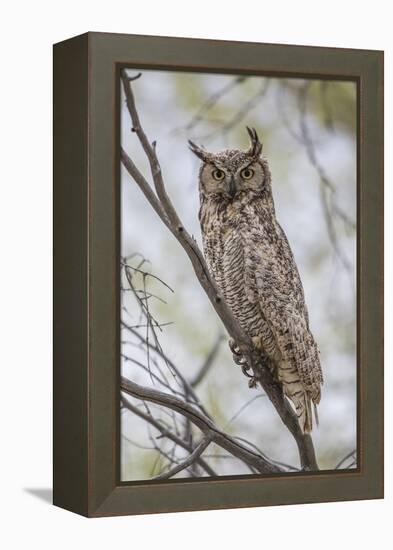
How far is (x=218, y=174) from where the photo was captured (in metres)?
5.57

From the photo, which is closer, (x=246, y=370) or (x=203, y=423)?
(x=203, y=423)

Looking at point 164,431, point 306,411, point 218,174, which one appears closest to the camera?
point 164,431

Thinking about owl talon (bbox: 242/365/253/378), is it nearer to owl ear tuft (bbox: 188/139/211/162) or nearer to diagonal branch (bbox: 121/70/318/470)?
diagonal branch (bbox: 121/70/318/470)

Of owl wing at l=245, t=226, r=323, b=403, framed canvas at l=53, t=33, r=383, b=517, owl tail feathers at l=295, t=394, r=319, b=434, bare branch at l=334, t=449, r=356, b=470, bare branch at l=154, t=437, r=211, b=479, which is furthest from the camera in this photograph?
bare branch at l=334, t=449, r=356, b=470

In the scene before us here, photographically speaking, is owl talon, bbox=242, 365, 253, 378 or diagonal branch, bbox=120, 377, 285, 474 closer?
diagonal branch, bbox=120, 377, 285, 474

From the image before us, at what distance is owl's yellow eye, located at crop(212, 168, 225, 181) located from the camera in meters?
5.56

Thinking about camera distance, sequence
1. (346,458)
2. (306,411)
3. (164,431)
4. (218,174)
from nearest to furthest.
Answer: (164,431) < (218,174) < (306,411) < (346,458)

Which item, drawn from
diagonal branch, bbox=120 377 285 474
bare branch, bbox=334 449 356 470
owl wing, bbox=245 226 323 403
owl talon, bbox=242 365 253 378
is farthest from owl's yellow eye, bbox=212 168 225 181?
bare branch, bbox=334 449 356 470

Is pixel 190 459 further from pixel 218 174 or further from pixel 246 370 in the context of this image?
pixel 218 174

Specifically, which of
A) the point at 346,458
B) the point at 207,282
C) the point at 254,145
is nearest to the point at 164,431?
the point at 207,282

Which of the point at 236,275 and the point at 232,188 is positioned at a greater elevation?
the point at 232,188

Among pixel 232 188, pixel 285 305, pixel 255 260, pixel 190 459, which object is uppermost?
pixel 232 188

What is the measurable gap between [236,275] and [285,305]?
0.24 meters

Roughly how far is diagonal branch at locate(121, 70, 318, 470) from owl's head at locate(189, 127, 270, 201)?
0.58 feet
